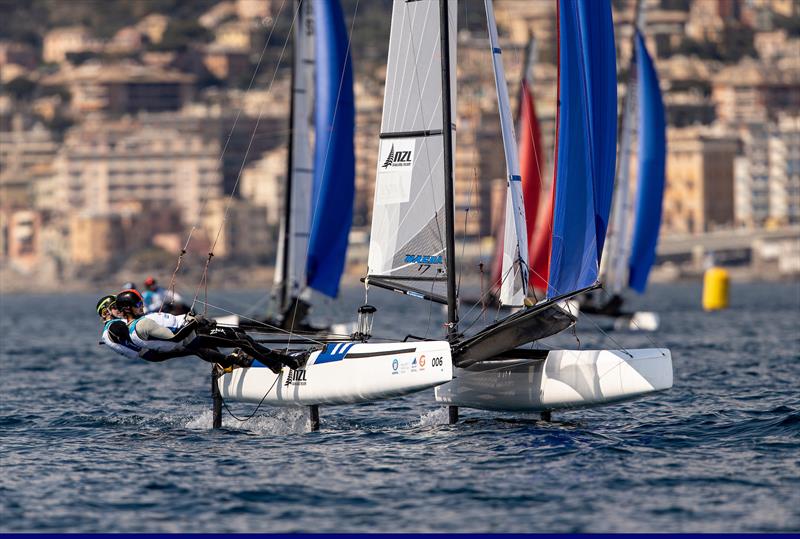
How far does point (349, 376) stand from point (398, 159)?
7.37 ft

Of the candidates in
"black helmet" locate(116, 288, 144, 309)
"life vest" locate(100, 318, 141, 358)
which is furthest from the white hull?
"life vest" locate(100, 318, 141, 358)

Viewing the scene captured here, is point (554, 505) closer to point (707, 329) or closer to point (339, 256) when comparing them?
point (339, 256)

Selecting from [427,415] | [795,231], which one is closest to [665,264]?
[795,231]

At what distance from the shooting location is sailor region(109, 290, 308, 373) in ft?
57.2

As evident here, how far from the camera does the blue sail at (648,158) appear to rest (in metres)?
39.5

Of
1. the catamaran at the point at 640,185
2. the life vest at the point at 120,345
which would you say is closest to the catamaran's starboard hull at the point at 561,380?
the life vest at the point at 120,345

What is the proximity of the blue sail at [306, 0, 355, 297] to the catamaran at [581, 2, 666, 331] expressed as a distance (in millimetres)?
9688

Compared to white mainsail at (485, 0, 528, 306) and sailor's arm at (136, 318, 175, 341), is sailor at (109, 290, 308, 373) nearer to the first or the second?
sailor's arm at (136, 318, 175, 341)

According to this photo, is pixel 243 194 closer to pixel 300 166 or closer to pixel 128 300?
pixel 300 166

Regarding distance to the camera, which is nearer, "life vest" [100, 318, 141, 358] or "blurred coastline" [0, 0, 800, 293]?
"life vest" [100, 318, 141, 358]

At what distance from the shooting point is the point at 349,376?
680 inches

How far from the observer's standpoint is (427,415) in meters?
19.4

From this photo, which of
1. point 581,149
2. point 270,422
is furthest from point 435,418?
point 581,149

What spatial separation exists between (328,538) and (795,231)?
135778mm
